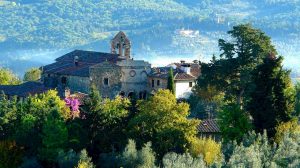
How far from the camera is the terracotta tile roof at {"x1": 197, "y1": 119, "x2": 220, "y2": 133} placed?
118ft

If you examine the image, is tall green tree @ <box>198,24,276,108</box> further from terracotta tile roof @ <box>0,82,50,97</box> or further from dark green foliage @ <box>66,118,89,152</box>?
terracotta tile roof @ <box>0,82,50,97</box>

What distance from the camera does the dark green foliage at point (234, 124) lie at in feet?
99.6

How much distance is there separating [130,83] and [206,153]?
23.1 m

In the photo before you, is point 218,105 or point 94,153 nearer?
point 94,153

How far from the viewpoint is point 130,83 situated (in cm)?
5094

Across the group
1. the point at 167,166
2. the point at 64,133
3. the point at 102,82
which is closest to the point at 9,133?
the point at 64,133

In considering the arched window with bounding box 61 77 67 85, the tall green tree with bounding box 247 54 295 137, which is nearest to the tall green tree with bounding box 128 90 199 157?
the tall green tree with bounding box 247 54 295 137

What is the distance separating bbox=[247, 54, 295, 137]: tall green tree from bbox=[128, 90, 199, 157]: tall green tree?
296 centimetres

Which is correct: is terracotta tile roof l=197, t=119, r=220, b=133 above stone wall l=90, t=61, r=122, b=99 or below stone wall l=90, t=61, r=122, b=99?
below

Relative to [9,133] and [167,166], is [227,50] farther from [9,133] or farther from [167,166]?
[167,166]

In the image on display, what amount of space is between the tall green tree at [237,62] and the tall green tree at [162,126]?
8537 mm

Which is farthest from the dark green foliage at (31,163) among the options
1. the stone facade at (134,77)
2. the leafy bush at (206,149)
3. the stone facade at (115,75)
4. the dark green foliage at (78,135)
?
the stone facade at (134,77)

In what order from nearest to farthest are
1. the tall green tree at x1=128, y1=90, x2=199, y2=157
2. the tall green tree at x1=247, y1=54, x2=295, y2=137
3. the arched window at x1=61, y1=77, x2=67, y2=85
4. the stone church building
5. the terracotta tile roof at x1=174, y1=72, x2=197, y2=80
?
the tall green tree at x1=247, y1=54, x2=295, y2=137, the tall green tree at x1=128, y1=90, x2=199, y2=157, the stone church building, the arched window at x1=61, y1=77, x2=67, y2=85, the terracotta tile roof at x1=174, y1=72, x2=197, y2=80

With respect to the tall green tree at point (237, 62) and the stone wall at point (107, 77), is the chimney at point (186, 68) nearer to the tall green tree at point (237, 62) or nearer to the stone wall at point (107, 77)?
the stone wall at point (107, 77)
